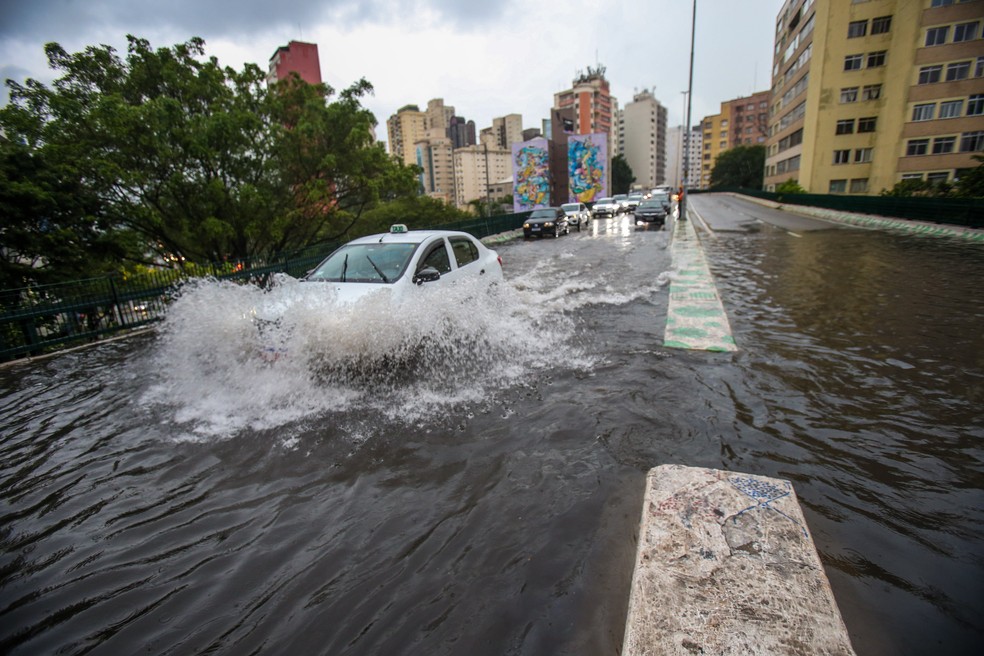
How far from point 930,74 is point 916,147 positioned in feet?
18.6

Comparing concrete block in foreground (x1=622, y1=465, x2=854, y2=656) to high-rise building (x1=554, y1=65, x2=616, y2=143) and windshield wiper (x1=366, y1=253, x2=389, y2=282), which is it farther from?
high-rise building (x1=554, y1=65, x2=616, y2=143)

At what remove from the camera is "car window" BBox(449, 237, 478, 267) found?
750cm

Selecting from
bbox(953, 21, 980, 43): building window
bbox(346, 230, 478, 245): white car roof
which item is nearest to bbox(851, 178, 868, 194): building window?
bbox(953, 21, 980, 43): building window

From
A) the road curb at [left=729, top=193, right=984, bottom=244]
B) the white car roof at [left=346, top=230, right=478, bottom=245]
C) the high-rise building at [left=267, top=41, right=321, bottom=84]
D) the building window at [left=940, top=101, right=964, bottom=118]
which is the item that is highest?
the high-rise building at [left=267, top=41, right=321, bottom=84]

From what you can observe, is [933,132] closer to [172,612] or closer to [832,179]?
[832,179]

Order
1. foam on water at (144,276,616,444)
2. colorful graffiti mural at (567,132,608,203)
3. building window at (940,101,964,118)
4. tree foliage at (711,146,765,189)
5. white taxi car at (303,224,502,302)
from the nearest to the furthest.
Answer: foam on water at (144,276,616,444)
white taxi car at (303,224,502,302)
building window at (940,101,964,118)
colorful graffiti mural at (567,132,608,203)
tree foliage at (711,146,765,189)

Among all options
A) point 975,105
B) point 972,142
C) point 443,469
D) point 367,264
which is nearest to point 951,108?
point 975,105

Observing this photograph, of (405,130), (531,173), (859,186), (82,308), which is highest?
(405,130)

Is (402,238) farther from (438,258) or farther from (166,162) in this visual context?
(166,162)

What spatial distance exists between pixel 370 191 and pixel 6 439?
18.4 m

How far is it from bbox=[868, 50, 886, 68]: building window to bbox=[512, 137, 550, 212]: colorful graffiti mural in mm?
50349

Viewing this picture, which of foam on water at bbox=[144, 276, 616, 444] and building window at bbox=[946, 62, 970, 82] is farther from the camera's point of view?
building window at bbox=[946, 62, 970, 82]

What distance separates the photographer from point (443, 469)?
371cm

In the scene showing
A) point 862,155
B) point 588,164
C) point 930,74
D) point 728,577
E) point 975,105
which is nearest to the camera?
point 728,577
